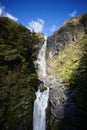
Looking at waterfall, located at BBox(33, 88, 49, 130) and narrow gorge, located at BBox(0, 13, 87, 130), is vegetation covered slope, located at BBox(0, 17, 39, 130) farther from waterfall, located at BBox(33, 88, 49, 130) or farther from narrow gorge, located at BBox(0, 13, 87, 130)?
waterfall, located at BBox(33, 88, 49, 130)

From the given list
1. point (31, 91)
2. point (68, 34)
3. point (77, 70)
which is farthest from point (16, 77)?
point (68, 34)

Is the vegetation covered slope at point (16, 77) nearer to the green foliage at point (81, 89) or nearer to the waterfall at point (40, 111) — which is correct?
the waterfall at point (40, 111)

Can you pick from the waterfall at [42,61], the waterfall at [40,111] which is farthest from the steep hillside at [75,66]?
the waterfall at [40,111]

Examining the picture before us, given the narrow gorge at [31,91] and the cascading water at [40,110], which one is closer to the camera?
the narrow gorge at [31,91]

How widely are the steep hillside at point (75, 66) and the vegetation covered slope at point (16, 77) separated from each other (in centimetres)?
316

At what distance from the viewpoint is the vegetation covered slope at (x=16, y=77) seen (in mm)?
14097

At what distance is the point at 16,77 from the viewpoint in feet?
Answer: 51.1

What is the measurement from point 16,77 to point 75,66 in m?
6.54

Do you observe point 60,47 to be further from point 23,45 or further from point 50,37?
point 23,45

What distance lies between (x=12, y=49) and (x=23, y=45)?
4.79 ft

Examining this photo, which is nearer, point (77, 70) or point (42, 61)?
point (77, 70)

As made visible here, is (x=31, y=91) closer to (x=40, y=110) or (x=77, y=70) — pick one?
(x=40, y=110)

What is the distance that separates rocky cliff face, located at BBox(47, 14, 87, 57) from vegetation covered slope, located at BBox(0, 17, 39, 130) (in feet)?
21.2

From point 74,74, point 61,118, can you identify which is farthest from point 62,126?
point 74,74
